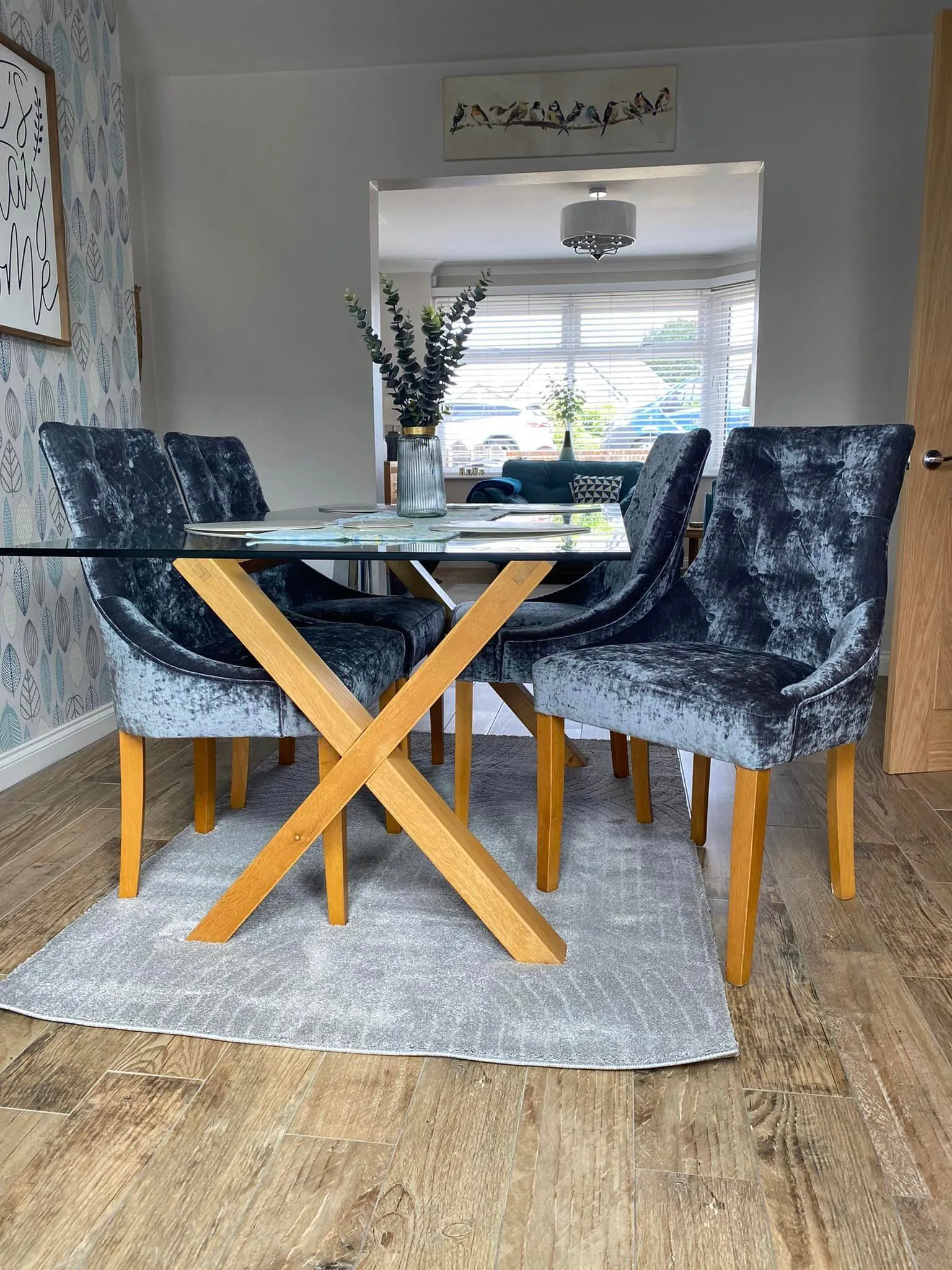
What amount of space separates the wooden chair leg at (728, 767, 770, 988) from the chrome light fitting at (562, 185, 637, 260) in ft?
15.4

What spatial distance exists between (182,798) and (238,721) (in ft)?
2.79

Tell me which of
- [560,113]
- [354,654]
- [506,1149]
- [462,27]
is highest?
[462,27]

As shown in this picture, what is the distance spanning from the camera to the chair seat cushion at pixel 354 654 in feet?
6.50

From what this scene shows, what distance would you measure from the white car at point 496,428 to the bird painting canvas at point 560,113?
4.47m

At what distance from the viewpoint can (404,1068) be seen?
1441mm

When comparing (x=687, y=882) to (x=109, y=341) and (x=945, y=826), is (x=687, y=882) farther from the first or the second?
(x=109, y=341)

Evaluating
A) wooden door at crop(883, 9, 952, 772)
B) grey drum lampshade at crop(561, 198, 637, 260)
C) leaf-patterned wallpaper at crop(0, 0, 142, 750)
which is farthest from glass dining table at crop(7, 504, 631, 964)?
grey drum lampshade at crop(561, 198, 637, 260)

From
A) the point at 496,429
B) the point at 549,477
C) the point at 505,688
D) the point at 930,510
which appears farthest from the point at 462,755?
the point at 496,429

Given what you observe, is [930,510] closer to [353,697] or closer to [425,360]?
[425,360]

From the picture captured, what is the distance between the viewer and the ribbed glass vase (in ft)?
7.41

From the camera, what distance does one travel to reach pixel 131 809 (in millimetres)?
1955

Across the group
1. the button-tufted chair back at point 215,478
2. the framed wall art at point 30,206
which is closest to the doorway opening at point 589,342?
the framed wall art at point 30,206

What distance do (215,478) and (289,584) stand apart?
1.15 ft

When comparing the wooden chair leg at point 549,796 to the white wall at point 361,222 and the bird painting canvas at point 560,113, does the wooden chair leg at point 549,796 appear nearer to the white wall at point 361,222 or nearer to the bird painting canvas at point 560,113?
the white wall at point 361,222
